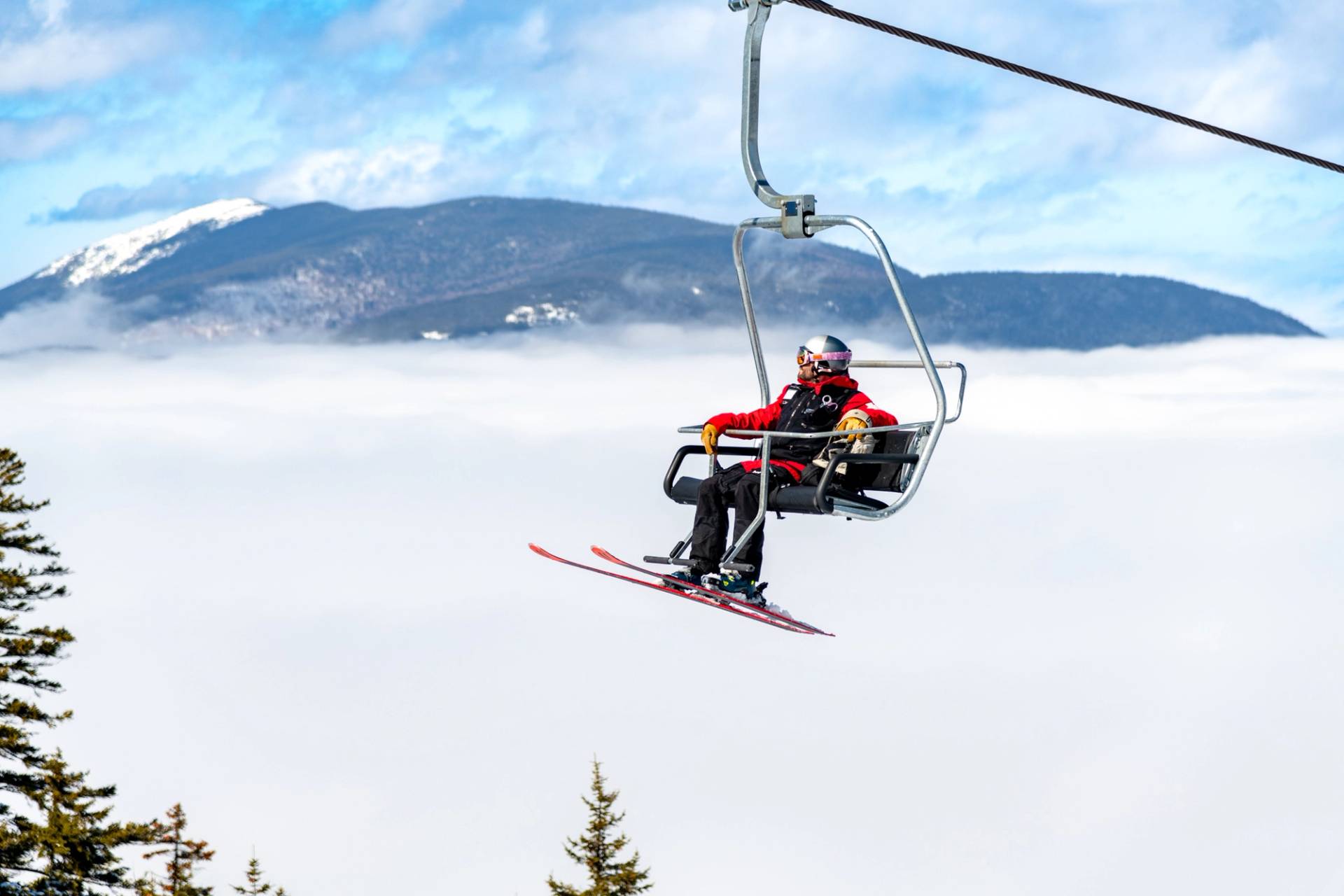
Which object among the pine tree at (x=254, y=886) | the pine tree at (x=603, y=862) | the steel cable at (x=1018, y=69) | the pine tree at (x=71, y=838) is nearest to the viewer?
the steel cable at (x=1018, y=69)

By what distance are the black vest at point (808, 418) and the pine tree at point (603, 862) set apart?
20916mm

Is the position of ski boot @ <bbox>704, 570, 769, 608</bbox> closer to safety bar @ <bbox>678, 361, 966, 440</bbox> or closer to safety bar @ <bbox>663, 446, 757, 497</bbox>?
safety bar @ <bbox>663, 446, 757, 497</bbox>

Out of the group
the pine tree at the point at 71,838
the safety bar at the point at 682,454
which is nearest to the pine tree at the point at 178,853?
the pine tree at the point at 71,838

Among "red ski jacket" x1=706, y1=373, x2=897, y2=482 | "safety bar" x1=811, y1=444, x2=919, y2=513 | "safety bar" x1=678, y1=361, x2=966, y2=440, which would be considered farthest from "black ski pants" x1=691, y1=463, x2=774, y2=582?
"safety bar" x1=811, y1=444, x2=919, y2=513

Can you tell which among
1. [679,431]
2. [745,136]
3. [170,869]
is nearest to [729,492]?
[679,431]

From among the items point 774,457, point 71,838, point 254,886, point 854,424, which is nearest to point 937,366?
point 854,424

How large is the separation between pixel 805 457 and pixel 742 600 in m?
1.38

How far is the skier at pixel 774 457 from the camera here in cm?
1548

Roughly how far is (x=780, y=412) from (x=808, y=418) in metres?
0.28

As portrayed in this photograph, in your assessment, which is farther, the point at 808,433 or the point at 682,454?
the point at 682,454

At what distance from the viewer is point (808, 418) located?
15648 mm

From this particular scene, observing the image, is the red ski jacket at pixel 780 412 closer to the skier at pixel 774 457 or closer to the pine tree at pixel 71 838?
the skier at pixel 774 457

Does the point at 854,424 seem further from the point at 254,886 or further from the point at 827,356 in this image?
the point at 254,886

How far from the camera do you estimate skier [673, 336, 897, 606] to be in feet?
50.8
